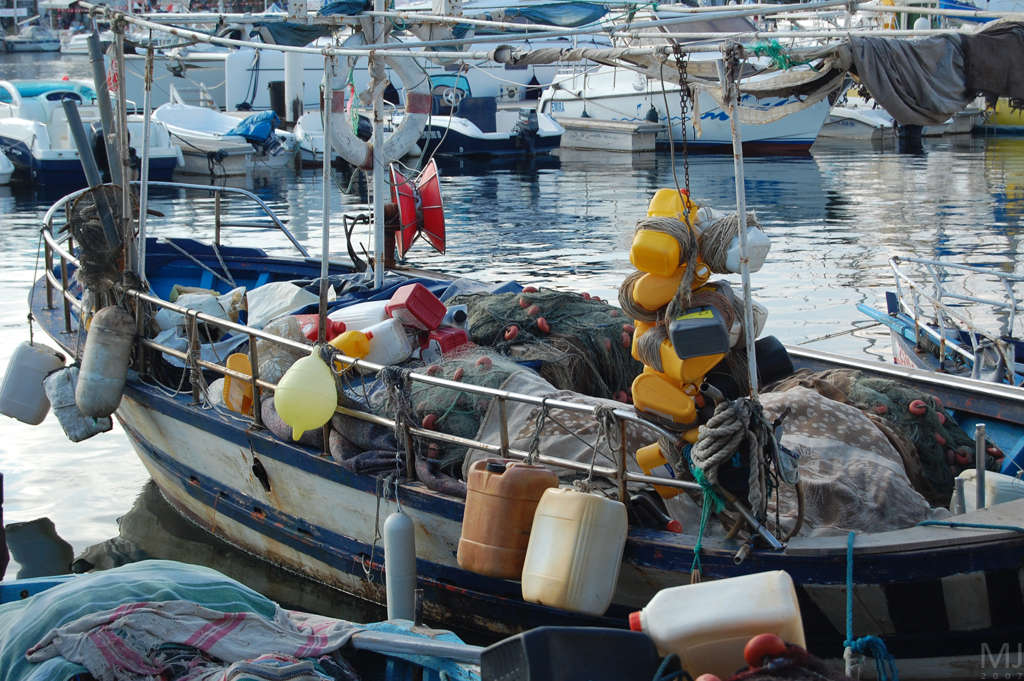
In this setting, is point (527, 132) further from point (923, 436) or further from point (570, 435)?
point (570, 435)

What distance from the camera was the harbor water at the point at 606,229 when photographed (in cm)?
1015

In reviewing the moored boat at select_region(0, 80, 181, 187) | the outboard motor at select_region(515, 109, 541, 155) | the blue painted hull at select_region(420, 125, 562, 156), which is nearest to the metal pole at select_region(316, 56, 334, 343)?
the moored boat at select_region(0, 80, 181, 187)

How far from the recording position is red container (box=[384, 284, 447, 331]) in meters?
7.49

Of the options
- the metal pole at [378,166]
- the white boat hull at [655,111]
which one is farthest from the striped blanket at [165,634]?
the white boat hull at [655,111]

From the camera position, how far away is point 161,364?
8.36m

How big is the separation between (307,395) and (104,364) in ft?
7.41

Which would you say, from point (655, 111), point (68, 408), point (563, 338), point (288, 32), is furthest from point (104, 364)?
point (655, 111)

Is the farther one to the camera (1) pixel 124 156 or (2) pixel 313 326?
(1) pixel 124 156

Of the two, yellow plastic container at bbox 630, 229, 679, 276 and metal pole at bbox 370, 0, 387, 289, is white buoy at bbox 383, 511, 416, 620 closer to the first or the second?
yellow plastic container at bbox 630, 229, 679, 276

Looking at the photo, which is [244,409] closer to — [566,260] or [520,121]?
[566,260]

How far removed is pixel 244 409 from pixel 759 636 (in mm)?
4644

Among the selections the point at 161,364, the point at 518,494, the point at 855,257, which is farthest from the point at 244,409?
the point at 855,257

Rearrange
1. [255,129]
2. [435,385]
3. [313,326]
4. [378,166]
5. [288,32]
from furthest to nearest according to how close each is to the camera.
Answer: [255,129], [378,166], [288,32], [313,326], [435,385]

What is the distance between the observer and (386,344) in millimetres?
7352
